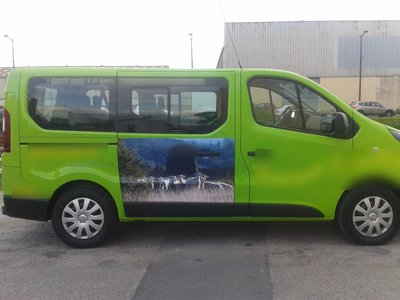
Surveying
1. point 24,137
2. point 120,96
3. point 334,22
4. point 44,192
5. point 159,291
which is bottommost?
point 159,291

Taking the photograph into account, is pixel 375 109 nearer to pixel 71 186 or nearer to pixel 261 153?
pixel 261 153

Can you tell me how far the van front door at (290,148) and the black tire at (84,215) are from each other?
1576mm

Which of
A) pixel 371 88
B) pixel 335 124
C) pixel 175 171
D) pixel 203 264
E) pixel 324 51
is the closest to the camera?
pixel 203 264

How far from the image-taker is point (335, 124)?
4914 mm

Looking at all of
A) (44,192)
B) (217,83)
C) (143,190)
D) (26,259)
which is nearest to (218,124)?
(217,83)

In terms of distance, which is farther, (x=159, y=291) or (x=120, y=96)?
(x=120, y=96)

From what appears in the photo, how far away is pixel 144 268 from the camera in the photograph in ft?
15.0

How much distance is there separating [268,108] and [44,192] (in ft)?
8.42

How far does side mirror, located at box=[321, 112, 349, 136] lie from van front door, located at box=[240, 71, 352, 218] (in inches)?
0.4

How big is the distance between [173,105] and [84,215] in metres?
1.54

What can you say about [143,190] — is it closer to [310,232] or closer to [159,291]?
[159,291]

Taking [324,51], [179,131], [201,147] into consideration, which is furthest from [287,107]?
[324,51]

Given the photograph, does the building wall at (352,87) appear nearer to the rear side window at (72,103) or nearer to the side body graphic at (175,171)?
the side body graphic at (175,171)

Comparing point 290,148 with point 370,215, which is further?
point 370,215
